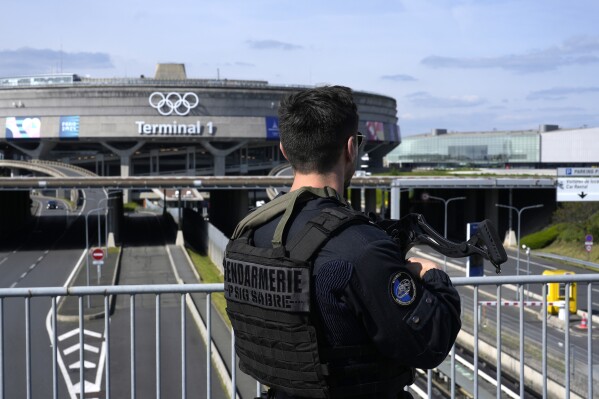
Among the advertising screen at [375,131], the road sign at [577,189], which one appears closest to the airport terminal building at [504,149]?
the advertising screen at [375,131]

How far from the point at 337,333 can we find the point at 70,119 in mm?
76513

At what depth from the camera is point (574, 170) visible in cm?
4569

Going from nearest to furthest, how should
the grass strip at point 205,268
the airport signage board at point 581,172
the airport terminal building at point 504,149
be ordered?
the grass strip at point 205,268, the airport signage board at point 581,172, the airport terminal building at point 504,149

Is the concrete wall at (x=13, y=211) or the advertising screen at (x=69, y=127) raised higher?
the advertising screen at (x=69, y=127)

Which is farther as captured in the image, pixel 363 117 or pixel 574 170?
pixel 363 117

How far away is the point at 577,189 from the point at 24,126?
53258mm

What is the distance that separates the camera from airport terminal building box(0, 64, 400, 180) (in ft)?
248

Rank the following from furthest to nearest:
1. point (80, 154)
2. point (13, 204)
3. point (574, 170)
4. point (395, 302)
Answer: point (80, 154) < point (13, 204) < point (574, 170) < point (395, 302)

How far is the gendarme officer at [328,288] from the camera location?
2930mm

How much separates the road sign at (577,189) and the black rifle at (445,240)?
42.6m

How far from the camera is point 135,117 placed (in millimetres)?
75625

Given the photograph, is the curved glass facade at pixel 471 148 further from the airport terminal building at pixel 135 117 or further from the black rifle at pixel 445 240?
A: the black rifle at pixel 445 240

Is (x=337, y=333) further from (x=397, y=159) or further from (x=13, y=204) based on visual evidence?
(x=397, y=159)

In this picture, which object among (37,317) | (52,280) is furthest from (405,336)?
(52,280)
